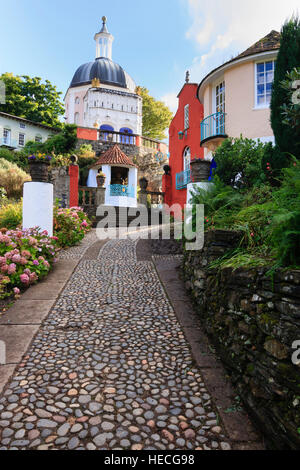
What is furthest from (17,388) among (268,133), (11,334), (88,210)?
(88,210)

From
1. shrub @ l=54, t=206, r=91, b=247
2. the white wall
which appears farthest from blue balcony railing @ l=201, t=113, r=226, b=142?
the white wall

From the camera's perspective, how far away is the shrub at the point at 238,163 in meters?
5.73

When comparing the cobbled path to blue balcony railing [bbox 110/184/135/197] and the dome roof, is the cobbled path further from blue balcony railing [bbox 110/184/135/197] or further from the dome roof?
the dome roof

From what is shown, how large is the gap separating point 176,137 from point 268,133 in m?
6.67

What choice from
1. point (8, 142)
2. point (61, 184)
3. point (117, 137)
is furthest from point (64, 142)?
point (8, 142)

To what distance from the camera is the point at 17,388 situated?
2.45 m

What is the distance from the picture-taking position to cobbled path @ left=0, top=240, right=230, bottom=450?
1.96 m

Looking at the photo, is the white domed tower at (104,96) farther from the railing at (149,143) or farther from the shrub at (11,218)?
the shrub at (11,218)

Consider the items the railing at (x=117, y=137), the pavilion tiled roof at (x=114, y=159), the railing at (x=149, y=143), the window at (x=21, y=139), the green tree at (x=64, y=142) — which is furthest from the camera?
the window at (x=21, y=139)

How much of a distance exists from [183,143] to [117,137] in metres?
9.43

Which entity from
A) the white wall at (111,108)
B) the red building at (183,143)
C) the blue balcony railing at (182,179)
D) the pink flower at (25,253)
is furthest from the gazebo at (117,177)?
the white wall at (111,108)

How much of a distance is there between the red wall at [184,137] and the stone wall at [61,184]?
5.43 m

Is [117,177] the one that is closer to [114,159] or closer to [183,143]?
[114,159]

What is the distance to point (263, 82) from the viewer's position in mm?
9828
